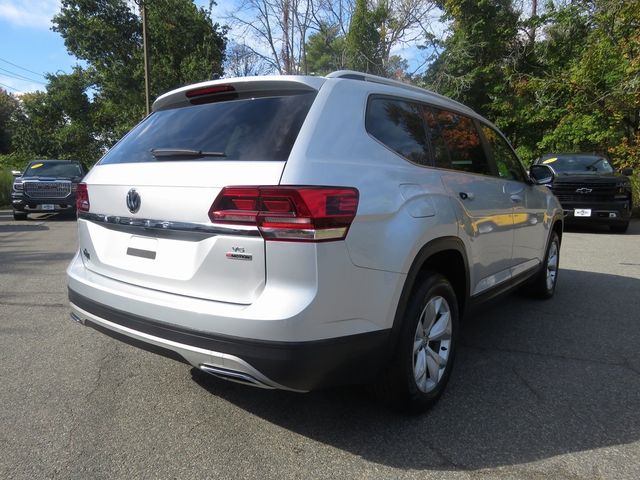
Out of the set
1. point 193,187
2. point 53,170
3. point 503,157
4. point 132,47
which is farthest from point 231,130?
point 132,47

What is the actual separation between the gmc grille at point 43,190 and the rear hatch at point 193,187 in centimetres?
1226

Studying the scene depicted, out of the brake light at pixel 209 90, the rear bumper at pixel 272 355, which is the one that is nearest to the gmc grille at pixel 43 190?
the brake light at pixel 209 90

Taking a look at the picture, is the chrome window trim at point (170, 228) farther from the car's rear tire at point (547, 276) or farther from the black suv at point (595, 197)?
the black suv at point (595, 197)

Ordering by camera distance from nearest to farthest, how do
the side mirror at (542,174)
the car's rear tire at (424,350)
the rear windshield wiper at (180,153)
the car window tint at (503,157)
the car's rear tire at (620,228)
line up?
the rear windshield wiper at (180,153), the car's rear tire at (424,350), the car window tint at (503,157), the side mirror at (542,174), the car's rear tire at (620,228)

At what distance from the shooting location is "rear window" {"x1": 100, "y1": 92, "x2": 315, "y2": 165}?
95.0 inches

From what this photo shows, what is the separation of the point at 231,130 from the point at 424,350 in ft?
5.27

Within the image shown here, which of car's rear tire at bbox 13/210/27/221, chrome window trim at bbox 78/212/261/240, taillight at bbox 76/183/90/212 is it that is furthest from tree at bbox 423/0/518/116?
chrome window trim at bbox 78/212/261/240

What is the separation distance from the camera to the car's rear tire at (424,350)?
264 centimetres

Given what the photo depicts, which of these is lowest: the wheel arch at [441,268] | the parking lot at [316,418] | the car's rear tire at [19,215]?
the car's rear tire at [19,215]

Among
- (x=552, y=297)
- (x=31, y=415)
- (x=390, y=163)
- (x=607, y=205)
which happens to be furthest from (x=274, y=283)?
(x=607, y=205)

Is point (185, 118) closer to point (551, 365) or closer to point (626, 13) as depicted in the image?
point (551, 365)

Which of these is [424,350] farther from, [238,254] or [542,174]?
[542,174]

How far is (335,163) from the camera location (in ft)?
7.76

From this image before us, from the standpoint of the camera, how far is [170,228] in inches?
98.1
